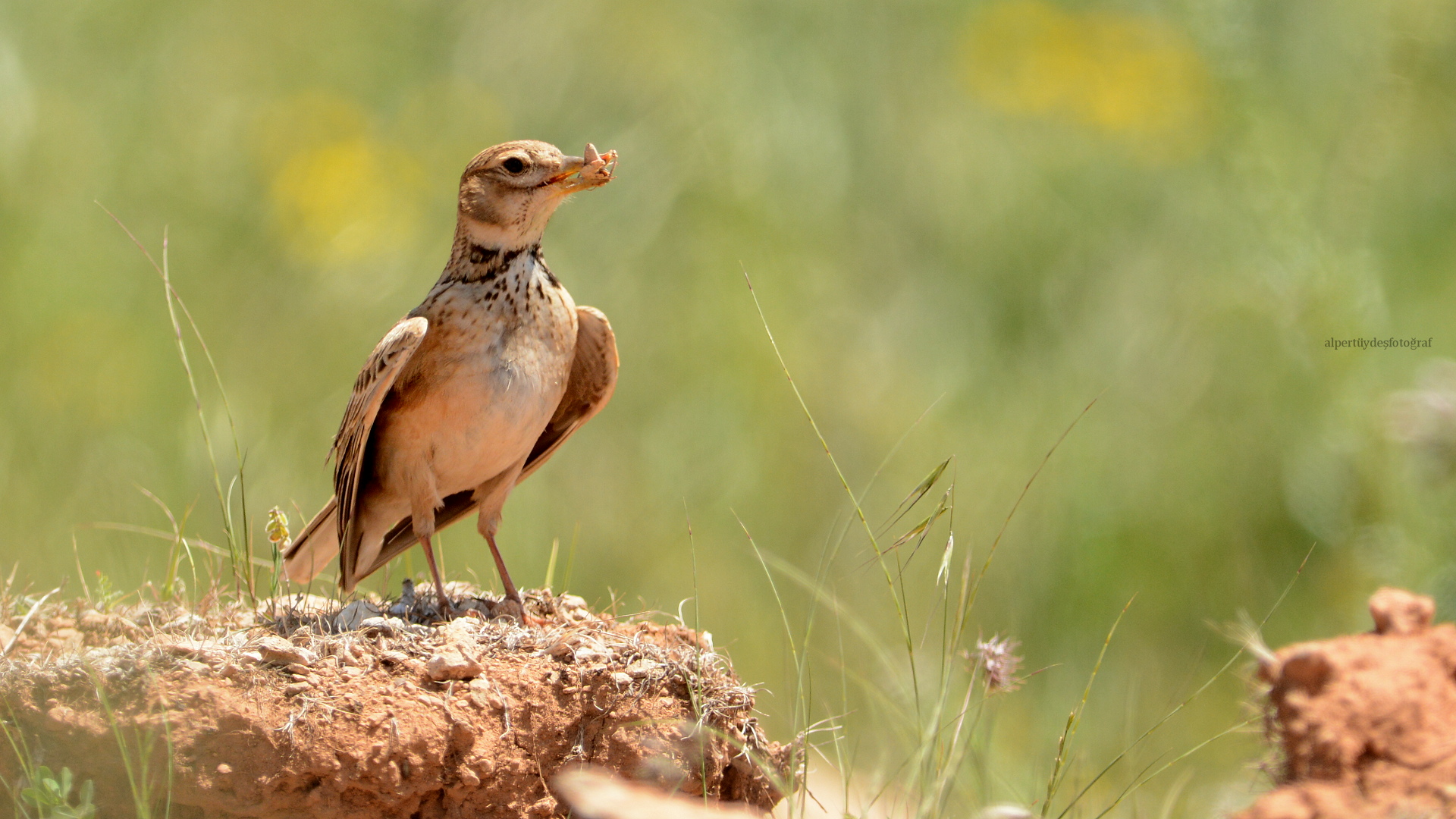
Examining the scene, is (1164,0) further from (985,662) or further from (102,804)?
(102,804)

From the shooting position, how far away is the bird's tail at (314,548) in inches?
196

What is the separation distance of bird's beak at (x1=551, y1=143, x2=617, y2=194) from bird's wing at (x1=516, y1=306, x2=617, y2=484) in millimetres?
562

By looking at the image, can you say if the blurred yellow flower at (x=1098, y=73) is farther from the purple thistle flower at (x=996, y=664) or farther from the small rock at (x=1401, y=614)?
the small rock at (x=1401, y=614)

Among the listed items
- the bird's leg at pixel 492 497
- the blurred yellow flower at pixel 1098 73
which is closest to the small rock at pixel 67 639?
the bird's leg at pixel 492 497

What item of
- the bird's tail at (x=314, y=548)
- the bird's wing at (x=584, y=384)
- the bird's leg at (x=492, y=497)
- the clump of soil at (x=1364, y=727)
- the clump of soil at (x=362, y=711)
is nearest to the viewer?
the clump of soil at (x=1364, y=727)

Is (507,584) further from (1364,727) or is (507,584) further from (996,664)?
(1364,727)

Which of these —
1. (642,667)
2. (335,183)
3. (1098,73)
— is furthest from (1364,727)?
(1098,73)

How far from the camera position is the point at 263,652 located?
3.53m

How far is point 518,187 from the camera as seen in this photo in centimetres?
482

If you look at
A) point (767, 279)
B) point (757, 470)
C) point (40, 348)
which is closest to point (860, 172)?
point (767, 279)

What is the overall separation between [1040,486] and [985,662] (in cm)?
605

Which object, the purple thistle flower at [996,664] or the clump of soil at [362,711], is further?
the purple thistle flower at [996,664]

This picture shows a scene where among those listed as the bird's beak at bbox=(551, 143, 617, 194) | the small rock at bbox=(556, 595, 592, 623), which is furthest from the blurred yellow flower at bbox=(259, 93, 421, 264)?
the small rock at bbox=(556, 595, 592, 623)

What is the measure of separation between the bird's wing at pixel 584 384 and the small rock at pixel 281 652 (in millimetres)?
1743
